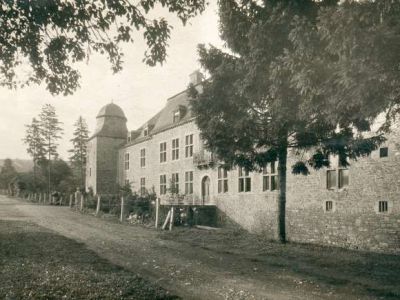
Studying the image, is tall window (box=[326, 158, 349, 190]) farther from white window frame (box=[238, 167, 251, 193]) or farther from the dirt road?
white window frame (box=[238, 167, 251, 193])

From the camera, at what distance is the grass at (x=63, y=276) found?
6734mm

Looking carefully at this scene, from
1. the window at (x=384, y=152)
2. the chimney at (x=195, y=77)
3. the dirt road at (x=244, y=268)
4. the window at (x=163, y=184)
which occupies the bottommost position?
the dirt road at (x=244, y=268)

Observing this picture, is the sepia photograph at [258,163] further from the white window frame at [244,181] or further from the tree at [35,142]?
the tree at [35,142]

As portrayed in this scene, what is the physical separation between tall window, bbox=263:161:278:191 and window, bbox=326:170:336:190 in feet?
11.2

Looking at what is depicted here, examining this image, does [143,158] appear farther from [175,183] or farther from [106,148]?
[106,148]

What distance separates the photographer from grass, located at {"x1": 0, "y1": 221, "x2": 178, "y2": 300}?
265 inches

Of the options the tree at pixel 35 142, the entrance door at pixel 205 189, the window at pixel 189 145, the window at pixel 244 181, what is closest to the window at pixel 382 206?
the window at pixel 244 181

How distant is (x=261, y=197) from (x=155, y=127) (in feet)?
53.5

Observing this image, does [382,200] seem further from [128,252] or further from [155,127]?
[155,127]

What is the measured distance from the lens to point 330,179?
1662 centimetres

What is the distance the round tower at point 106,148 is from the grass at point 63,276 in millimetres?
31060

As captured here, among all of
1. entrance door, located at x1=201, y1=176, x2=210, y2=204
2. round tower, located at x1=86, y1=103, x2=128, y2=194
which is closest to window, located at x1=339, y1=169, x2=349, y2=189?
entrance door, located at x1=201, y1=176, x2=210, y2=204

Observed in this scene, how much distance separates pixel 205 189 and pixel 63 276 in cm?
1842

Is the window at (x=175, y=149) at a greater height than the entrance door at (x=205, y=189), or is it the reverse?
the window at (x=175, y=149)
